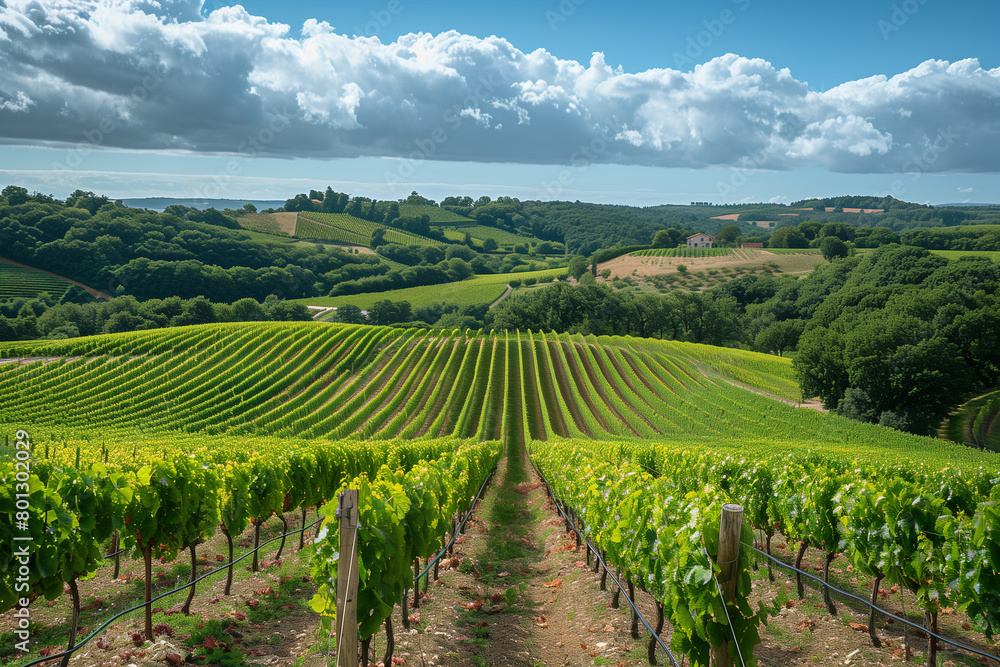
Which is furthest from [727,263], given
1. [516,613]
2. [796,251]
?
[516,613]

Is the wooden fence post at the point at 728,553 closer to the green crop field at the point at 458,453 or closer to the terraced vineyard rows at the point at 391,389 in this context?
the green crop field at the point at 458,453

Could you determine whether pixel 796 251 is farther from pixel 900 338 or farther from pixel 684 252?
pixel 900 338

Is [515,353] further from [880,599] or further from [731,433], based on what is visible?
[880,599]

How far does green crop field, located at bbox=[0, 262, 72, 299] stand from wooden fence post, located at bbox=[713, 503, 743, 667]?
118169mm

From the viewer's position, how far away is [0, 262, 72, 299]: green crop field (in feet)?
301

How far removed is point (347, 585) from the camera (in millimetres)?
4734

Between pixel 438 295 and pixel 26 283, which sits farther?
pixel 438 295

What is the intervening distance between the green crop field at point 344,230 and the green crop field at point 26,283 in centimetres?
7242

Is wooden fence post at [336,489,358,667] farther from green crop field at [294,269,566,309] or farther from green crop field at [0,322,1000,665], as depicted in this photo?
green crop field at [294,269,566,309]

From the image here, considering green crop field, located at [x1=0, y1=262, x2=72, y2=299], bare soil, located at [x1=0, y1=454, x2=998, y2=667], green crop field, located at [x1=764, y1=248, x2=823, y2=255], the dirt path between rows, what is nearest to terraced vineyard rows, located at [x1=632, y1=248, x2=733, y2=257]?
green crop field, located at [x1=764, y1=248, x2=823, y2=255]

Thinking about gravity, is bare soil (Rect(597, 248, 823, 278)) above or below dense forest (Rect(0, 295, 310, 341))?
above

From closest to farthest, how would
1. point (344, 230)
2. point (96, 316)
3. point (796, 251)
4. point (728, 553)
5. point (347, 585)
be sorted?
point (347, 585), point (728, 553), point (96, 316), point (796, 251), point (344, 230)

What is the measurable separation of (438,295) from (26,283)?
248ft

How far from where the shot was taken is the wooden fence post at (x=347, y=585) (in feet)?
15.8
